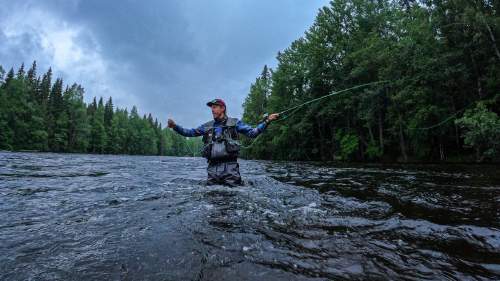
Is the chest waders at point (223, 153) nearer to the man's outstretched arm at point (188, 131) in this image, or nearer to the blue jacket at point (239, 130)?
the blue jacket at point (239, 130)

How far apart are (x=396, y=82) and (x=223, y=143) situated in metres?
18.2

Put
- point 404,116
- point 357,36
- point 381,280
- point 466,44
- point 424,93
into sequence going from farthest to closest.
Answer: point 357,36 → point 404,116 → point 424,93 → point 466,44 → point 381,280

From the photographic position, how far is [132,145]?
4163 inches

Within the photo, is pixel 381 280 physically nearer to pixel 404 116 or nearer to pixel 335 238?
pixel 335 238

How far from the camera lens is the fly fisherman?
749 cm

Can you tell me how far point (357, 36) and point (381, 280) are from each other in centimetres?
3719

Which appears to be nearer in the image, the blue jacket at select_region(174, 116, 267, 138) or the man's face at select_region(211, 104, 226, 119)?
the blue jacket at select_region(174, 116, 267, 138)

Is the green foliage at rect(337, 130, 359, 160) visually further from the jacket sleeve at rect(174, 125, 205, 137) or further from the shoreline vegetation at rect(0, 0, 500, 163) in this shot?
the jacket sleeve at rect(174, 125, 205, 137)

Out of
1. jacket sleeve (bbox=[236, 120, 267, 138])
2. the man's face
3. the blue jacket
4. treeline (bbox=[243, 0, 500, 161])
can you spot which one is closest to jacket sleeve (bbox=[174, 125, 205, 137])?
the blue jacket

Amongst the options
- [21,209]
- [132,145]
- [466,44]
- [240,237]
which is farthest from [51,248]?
[132,145]

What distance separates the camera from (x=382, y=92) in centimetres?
2808

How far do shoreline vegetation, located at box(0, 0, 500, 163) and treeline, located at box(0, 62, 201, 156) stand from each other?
1.19 feet

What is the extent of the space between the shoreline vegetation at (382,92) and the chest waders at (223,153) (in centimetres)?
78

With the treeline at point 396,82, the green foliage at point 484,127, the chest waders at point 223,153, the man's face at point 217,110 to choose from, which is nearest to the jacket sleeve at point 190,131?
the chest waders at point 223,153
